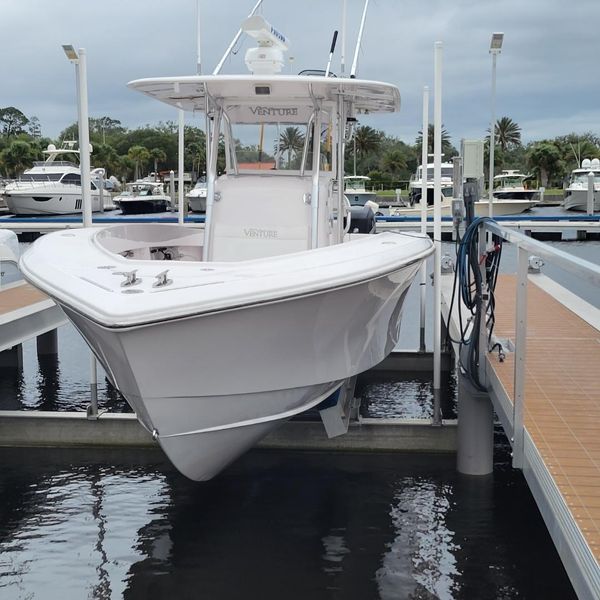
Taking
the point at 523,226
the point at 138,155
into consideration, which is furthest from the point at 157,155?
the point at 523,226

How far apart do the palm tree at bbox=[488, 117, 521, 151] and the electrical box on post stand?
6914cm

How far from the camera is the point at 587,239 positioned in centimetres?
3084

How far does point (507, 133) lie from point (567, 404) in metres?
74.5

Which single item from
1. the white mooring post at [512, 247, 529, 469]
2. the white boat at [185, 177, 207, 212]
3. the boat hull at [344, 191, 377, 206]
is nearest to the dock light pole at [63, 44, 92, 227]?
the white mooring post at [512, 247, 529, 469]

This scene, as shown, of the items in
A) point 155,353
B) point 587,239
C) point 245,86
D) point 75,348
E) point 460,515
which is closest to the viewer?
point 155,353

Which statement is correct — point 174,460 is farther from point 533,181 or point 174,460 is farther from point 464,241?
point 533,181

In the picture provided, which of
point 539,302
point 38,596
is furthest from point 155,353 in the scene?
point 539,302

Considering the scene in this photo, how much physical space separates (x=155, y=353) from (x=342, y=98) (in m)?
3.36

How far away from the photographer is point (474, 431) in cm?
741

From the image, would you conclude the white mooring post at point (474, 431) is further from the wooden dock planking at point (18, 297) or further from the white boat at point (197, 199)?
the white boat at point (197, 199)

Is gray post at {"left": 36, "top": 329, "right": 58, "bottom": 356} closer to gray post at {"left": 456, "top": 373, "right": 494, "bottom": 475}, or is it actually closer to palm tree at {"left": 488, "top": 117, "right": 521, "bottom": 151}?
gray post at {"left": 456, "top": 373, "right": 494, "bottom": 475}

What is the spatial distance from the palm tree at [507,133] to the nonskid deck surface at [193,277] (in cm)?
7043

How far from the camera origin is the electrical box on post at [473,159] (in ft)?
23.3

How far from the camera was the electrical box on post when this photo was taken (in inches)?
280
